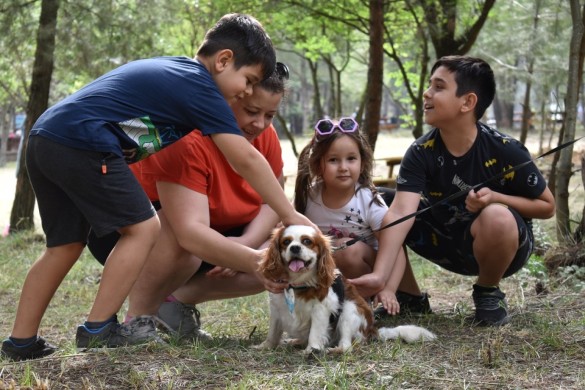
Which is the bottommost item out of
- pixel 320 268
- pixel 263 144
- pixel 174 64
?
pixel 320 268

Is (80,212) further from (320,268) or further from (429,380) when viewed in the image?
(429,380)

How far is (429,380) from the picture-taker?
296 cm

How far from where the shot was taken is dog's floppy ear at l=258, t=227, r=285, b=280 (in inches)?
134

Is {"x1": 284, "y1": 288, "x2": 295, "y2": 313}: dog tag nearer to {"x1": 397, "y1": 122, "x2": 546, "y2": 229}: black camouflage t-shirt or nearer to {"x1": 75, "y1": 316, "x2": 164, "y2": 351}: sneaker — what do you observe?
{"x1": 75, "y1": 316, "x2": 164, "y2": 351}: sneaker

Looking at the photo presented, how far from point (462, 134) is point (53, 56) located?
23.6ft

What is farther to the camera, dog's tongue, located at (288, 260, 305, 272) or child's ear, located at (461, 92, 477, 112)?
child's ear, located at (461, 92, 477, 112)

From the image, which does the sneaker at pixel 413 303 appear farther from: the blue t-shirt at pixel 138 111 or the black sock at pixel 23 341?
the black sock at pixel 23 341

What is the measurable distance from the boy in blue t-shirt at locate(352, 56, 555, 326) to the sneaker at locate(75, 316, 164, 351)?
1.10 metres

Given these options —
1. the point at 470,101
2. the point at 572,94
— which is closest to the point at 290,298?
the point at 470,101

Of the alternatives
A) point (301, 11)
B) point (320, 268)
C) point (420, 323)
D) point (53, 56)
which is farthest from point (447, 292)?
point (301, 11)

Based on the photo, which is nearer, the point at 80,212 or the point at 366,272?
the point at 80,212

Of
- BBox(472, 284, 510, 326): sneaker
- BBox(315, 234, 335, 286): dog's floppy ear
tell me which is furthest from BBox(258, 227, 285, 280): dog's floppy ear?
BBox(472, 284, 510, 326): sneaker

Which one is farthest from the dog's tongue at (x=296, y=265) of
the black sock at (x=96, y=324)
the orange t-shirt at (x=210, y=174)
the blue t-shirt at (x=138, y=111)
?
the black sock at (x=96, y=324)

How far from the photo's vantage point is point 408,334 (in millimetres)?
3668
